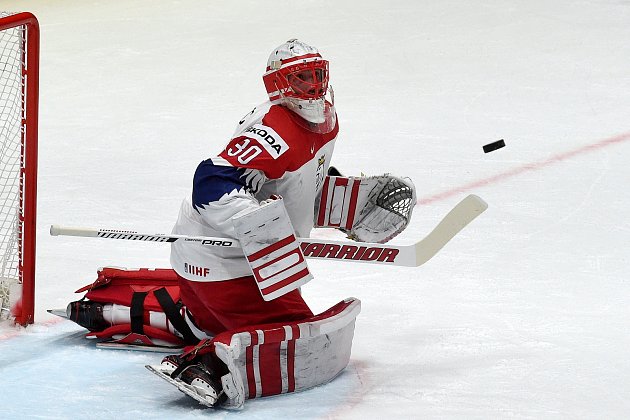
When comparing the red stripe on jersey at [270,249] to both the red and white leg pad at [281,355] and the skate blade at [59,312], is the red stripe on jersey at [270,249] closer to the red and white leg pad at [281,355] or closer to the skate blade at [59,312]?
the red and white leg pad at [281,355]

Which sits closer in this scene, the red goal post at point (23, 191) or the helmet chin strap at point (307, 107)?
the helmet chin strap at point (307, 107)

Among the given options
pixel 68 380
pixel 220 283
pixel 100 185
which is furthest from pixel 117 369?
pixel 100 185

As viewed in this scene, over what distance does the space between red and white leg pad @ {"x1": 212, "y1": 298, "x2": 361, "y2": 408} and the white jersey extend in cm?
20

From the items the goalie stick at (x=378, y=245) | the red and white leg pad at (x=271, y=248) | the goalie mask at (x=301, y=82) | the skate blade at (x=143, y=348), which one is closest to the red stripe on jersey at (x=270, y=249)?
the red and white leg pad at (x=271, y=248)

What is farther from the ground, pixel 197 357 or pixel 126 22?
pixel 126 22

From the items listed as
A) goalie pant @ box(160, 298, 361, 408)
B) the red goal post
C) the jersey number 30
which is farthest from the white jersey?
the red goal post

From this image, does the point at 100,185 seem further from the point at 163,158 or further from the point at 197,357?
the point at 197,357

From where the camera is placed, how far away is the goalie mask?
115 inches

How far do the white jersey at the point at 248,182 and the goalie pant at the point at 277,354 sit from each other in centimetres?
20

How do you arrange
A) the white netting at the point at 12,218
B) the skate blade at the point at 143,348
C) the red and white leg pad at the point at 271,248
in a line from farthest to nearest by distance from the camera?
the white netting at the point at 12,218, the skate blade at the point at 143,348, the red and white leg pad at the point at 271,248

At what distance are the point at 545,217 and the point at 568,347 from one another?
113 cm

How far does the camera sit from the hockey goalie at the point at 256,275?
9.19ft

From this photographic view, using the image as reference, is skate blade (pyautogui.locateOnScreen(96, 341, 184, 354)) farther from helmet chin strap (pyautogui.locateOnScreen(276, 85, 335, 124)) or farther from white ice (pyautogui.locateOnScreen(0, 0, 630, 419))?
helmet chin strap (pyautogui.locateOnScreen(276, 85, 335, 124))

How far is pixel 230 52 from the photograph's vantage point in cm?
639
